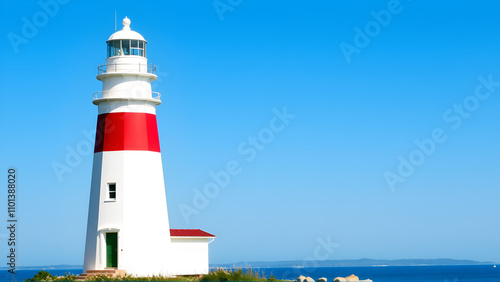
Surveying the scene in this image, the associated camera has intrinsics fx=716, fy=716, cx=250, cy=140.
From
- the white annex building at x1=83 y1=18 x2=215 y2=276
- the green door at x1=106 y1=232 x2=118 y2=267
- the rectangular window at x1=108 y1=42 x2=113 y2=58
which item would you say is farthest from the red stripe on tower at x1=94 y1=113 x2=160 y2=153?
the green door at x1=106 y1=232 x2=118 y2=267

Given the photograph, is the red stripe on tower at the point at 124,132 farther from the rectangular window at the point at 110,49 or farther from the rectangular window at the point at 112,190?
the rectangular window at the point at 110,49

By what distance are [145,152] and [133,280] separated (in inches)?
216

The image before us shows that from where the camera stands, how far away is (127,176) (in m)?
30.0

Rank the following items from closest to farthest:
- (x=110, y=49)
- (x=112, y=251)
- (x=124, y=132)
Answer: (x=112, y=251) < (x=124, y=132) < (x=110, y=49)

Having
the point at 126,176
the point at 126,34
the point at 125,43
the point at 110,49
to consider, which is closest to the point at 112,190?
the point at 126,176

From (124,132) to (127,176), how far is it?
1.85 m

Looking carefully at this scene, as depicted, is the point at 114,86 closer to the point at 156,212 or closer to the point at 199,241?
the point at 156,212

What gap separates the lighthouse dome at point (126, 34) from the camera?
3094cm

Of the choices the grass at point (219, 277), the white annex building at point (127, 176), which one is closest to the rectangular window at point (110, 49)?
the white annex building at point (127, 176)

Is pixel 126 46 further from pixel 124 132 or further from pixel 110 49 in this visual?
pixel 124 132

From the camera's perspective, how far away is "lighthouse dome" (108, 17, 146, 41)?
3094 centimetres

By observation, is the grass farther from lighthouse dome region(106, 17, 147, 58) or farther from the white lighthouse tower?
lighthouse dome region(106, 17, 147, 58)

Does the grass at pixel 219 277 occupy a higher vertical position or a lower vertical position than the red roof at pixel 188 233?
lower

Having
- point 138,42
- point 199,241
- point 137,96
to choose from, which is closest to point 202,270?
point 199,241
